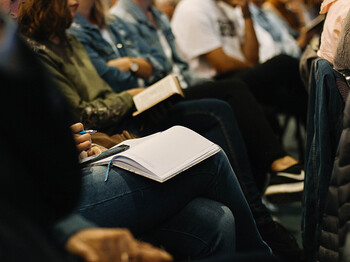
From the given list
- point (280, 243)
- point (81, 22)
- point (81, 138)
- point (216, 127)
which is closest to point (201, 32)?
point (81, 22)

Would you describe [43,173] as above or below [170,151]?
above

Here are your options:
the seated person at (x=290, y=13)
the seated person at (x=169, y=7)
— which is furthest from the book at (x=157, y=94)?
the seated person at (x=290, y=13)

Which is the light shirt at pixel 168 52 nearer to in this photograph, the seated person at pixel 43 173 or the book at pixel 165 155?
the book at pixel 165 155

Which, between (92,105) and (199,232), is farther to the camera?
(92,105)

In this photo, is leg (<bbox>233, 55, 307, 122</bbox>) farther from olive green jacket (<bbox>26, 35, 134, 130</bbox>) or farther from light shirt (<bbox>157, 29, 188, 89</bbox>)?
olive green jacket (<bbox>26, 35, 134, 130</bbox>)

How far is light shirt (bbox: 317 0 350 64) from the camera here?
1479 millimetres

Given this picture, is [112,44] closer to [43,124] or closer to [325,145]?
[325,145]

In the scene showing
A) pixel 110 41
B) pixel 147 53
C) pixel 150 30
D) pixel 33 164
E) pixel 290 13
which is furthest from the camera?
pixel 290 13

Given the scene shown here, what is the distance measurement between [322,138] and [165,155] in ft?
1.61

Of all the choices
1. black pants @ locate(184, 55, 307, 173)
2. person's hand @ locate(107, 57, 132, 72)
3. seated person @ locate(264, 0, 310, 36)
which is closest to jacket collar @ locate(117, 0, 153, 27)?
person's hand @ locate(107, 57, 132, 72)

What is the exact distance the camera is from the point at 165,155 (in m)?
1.18

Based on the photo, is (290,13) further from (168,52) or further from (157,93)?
(157,93)

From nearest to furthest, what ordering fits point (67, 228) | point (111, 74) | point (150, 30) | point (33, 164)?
point (33, 164), point (67, 228), point (111, 74), point (150, 30)

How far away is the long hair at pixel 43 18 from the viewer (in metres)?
1.70
